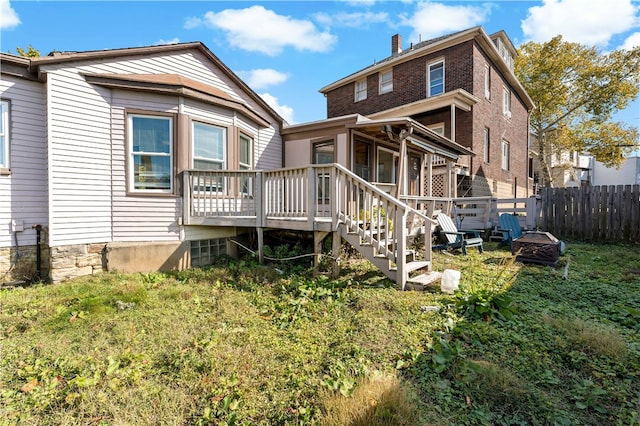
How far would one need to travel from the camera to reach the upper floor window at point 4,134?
5465mm

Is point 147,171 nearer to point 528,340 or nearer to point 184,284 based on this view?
Answer: point 184,284

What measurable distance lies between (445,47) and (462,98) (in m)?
3.21

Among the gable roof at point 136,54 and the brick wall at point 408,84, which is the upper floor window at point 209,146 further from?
the brick wall at point 408,84

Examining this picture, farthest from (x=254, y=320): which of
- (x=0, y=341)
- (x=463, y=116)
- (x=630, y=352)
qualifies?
(x=463, y=116)

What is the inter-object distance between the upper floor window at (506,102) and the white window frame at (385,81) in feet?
21.5

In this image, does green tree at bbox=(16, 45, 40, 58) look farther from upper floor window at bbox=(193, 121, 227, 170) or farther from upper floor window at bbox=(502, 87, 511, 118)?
upper floor window at bbox=(502, 87, 511, 118)

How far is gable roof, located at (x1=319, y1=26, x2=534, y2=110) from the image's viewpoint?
43.7 ft

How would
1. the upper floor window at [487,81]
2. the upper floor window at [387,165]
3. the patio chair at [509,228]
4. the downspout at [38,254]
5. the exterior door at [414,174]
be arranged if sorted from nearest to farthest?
the downspout at [38,254] → the patio chair at [509,228] → the upper floor window at [387,165] → the exterior door at [414,174] → the upper floor window at [487,81]

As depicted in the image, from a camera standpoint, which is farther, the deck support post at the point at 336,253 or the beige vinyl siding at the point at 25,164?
the beige vinyl siding at the point at 25,164

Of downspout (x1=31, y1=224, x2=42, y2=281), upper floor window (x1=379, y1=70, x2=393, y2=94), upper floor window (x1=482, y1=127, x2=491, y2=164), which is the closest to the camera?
downspout (x1=31, y1=224, x2=42, y2=281)

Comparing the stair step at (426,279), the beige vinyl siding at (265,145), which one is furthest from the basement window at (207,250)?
the stair step at (426,279)

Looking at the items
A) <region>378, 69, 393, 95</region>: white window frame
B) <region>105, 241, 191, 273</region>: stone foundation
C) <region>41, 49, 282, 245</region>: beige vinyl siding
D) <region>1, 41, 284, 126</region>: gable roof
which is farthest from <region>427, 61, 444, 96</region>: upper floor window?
<region>105, 241, 191, 273</region>: stone foundation

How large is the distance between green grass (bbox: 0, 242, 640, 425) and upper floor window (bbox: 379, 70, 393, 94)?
44.7ft

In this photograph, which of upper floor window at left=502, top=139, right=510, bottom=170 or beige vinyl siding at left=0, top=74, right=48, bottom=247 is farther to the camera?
upper floor window at left=502, top=139, right=510, bottom=170
